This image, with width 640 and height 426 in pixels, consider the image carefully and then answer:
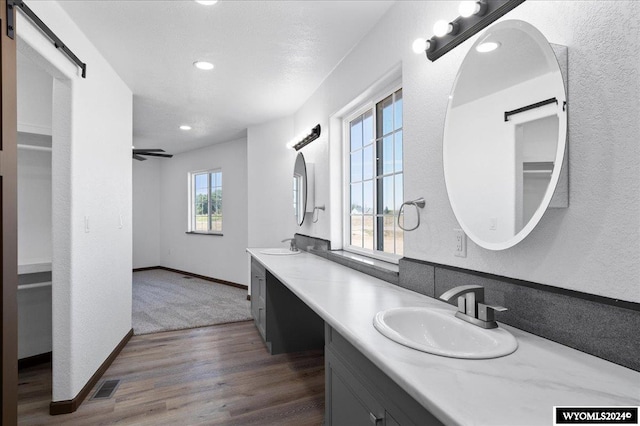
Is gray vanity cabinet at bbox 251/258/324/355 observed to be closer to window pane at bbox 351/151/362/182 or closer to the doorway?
window pane at bbox 351/151/362/182

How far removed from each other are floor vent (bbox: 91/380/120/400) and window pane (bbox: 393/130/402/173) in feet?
8.15

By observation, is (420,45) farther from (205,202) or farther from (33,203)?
(205,202)

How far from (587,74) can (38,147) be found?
130 inches

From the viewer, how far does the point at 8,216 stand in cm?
130

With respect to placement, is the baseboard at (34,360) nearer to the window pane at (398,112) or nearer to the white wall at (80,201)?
the white wall at (80,201)

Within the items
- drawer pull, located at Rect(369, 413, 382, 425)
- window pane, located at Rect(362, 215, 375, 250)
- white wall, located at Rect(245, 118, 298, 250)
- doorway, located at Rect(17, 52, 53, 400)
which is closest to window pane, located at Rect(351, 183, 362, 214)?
window pane, located at Rect(362, 215, 375, 250)

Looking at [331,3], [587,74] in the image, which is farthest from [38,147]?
[587,74]

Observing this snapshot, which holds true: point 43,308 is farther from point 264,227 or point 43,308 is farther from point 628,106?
point 628,106

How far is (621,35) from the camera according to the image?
0.95 metres

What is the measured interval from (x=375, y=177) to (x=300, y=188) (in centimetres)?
128

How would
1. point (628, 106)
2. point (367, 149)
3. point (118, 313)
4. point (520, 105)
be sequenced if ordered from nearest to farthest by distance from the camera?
point (628, 106) < point (520, 105) < point (367, 149) < point (118, 313)

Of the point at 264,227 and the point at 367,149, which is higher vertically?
the point at 367,149

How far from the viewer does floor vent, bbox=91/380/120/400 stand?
2.41 meters

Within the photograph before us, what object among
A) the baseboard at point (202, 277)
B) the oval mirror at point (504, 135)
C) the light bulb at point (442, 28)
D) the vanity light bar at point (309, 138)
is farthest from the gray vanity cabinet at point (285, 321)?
the baseboard at point (202, 277)
